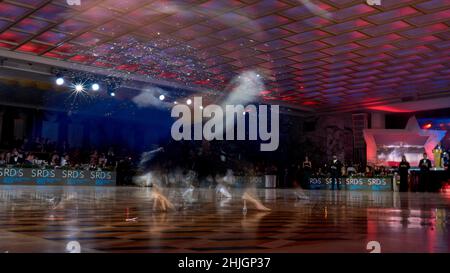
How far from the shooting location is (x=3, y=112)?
67.0 feet

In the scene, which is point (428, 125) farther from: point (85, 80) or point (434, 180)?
point (85, 80)

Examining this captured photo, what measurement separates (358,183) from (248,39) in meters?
10.3

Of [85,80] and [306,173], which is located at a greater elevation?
[85,80]

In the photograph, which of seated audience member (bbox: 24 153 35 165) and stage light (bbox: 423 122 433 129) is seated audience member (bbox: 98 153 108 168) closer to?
seated audience member (bbox: 24 153 35 165)

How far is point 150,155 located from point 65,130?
19280mm

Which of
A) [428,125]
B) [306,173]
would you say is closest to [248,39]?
[306,173]

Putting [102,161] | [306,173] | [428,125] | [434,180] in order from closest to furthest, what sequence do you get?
[434,180]
[102,161]
[306,173]
[428,125]

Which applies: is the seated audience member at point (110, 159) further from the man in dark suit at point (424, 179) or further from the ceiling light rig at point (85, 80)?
the man in dark suit at point (424, 179)

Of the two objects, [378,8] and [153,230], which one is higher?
[378,8]

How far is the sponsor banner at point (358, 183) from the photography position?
1797 centimetres

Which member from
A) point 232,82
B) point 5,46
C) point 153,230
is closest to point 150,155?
point 153,230

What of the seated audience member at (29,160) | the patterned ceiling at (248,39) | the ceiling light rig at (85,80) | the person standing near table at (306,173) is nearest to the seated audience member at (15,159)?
the seated audience member at (29,160)

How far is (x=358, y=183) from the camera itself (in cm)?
1872
